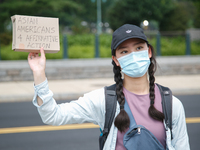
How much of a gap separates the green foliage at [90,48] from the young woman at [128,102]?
39.8ft

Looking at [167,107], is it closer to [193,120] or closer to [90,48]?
[193,120]

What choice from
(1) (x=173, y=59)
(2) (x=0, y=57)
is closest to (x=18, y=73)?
(2) (x=0, y=57)

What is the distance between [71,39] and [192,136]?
38.7 ft

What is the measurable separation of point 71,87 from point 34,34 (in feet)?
27.4

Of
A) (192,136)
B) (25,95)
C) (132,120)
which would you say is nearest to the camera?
(132,120)

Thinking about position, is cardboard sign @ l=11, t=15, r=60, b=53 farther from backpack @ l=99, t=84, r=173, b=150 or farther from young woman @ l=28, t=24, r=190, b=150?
backpack @ l=99, t=84, r=173, b=150

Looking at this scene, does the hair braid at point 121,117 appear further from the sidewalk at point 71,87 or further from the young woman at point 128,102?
the sidewalk at point 71,87

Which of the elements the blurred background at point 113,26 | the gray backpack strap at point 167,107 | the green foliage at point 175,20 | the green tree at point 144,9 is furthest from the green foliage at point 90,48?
the green foliage at point 175,20

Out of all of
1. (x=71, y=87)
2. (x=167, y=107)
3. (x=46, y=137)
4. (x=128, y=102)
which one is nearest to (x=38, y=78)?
(x=128, y=102)

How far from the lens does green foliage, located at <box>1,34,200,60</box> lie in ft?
47.2

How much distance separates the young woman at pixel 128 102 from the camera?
191cm

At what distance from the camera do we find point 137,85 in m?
2.10

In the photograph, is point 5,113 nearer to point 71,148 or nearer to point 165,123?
point 71,148

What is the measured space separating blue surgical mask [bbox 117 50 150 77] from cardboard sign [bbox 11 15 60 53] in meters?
0.51
